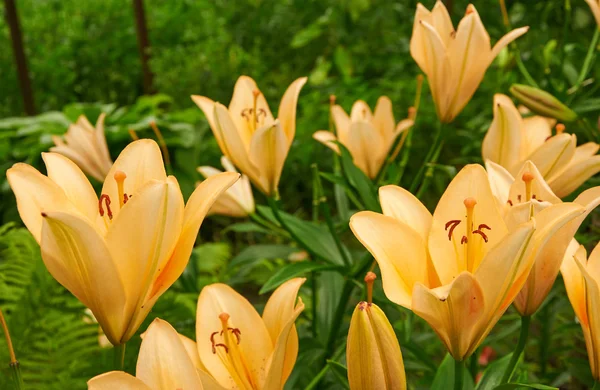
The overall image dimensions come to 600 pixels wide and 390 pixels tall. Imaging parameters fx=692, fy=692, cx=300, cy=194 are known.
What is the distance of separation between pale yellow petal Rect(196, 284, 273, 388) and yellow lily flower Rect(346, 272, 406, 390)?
0.31ft

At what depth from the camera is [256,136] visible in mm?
606

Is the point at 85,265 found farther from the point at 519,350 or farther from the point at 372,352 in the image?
the point at 519,350

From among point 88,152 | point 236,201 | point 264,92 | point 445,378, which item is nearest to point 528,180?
point 445,378

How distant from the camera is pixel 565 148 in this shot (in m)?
0.55

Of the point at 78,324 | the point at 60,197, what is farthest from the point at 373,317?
the point at 78,324

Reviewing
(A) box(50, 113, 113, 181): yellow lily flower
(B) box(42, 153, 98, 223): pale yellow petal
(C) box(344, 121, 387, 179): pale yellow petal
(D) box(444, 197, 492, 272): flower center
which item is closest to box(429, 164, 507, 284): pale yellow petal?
(D) box(444, 197, 492, 272): flower center

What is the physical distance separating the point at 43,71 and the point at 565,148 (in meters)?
2.80

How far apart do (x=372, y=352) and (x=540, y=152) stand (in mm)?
296

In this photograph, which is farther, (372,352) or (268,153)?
(268,153)

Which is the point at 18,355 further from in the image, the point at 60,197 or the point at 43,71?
the point at 43,71

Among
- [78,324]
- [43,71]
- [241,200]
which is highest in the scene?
[43,71]

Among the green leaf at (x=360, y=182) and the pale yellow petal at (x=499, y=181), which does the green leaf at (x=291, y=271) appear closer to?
the green leaf at (x=360, y=182)

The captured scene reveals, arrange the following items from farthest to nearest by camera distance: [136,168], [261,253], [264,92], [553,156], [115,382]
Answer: [264,92], [261,253], [553,156], [136,168], [115,382]

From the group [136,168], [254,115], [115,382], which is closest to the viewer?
[115,382]
